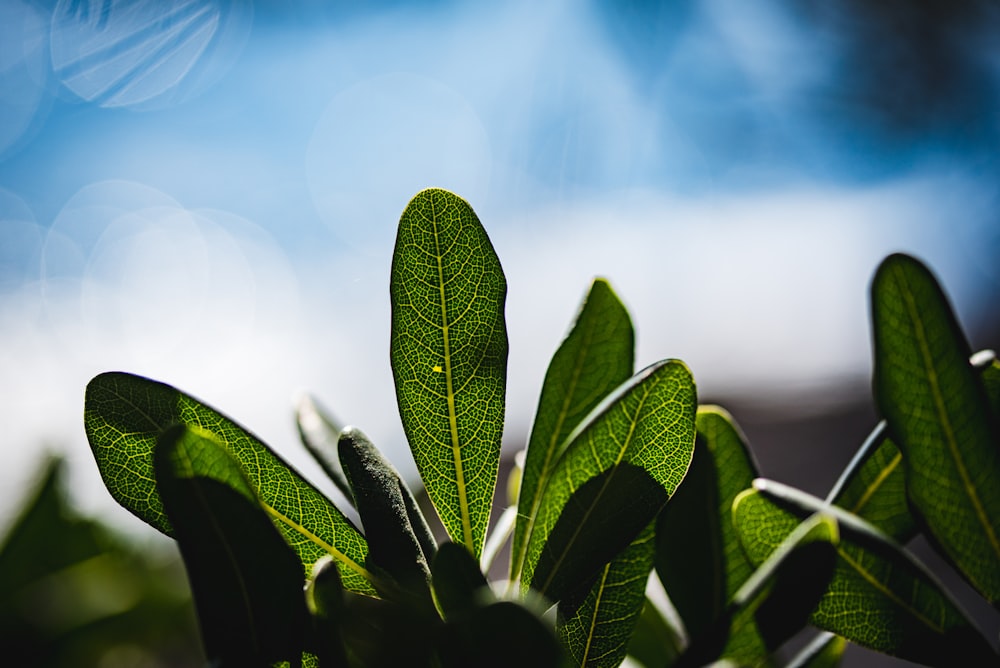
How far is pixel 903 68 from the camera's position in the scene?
23.1 ft

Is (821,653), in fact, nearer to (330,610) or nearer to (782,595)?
(782,595)

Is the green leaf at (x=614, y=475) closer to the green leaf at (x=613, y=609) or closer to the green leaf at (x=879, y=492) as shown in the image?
the green leaf at (x=613, y=609)

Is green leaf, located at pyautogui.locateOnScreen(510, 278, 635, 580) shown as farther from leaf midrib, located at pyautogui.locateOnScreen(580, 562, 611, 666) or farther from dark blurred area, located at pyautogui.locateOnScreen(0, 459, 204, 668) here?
dark blurred area, located at pyautogui.locateOnScreen(0, 459, 204, 668)

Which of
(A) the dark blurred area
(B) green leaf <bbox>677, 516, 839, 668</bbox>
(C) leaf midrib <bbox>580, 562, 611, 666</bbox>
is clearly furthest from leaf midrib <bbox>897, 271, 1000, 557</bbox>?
(A) the dark blurred area

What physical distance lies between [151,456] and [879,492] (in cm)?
53

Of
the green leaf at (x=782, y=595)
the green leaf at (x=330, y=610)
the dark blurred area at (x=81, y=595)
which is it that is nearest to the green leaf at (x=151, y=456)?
the green leaf at (x=330, y=610)

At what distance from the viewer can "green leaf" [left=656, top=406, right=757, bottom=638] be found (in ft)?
1.87

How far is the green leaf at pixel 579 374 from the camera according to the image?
55cm

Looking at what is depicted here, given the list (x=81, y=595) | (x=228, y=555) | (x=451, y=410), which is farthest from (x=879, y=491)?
(x=81, y=595)

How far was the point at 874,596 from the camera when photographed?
1.48 ft

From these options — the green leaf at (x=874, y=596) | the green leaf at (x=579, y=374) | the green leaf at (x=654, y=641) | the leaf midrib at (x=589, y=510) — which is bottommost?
the green leaf at (x=654, y=641)

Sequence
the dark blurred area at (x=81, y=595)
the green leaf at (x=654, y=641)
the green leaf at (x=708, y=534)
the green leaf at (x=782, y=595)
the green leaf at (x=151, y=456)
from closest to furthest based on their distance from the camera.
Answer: the green leaf at (x=782, y=595), the green leaf at (x=151, y=456), the green leaf at (x=708, y=534), the green leaf at (x=654, y=641), the dark blurred area at (x=81, y=595)

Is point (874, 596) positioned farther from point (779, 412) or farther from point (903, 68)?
point (903, 68)

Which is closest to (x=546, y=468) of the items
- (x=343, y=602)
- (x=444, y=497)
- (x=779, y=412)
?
(x=444, y=497)
